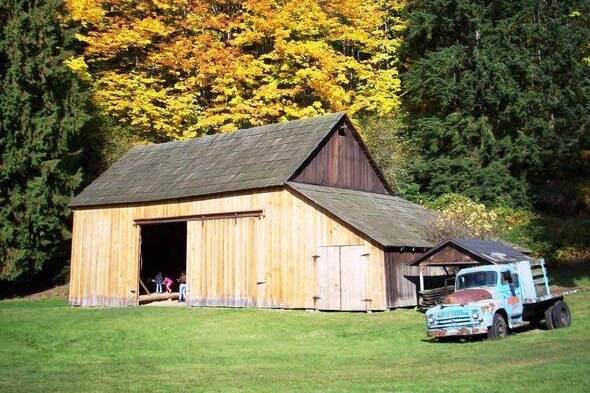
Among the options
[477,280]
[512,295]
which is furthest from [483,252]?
[512,295]

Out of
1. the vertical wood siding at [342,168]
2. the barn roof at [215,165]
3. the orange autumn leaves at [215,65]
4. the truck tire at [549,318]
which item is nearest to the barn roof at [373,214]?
the vertical wood siding at [342,168]

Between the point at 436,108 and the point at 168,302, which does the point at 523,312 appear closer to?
the point at 168,302

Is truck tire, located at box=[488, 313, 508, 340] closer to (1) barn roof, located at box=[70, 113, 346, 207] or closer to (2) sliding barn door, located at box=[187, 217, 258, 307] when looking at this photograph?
(1) barn roof, located at box=[70, 113, 346, 207]

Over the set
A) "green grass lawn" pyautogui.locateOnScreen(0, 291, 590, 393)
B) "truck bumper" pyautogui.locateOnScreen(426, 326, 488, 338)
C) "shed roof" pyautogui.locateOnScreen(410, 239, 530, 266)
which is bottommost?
"green grass lawn" pyautogui.locateOnScreen(0, 291, 590, 393)

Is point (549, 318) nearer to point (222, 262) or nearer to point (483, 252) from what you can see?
point (483, 252)

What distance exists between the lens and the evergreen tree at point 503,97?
38719 millimetres

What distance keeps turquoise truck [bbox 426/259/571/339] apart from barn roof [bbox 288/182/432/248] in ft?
16.9

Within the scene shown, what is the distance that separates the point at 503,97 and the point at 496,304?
83.9ft

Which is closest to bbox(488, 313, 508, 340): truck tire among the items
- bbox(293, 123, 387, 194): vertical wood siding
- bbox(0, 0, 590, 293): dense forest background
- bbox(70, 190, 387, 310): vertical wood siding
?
bbox(70, 190, 387, 310): vertical wood siding

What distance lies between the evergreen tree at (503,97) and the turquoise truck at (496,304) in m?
19.9

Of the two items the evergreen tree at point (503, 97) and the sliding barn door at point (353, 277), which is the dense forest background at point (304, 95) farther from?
the sliding barn door at point (353, 277)

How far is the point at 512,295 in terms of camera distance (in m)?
17.5

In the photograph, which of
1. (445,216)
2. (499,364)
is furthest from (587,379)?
(445,216)

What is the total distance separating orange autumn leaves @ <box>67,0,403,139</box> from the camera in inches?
1619
